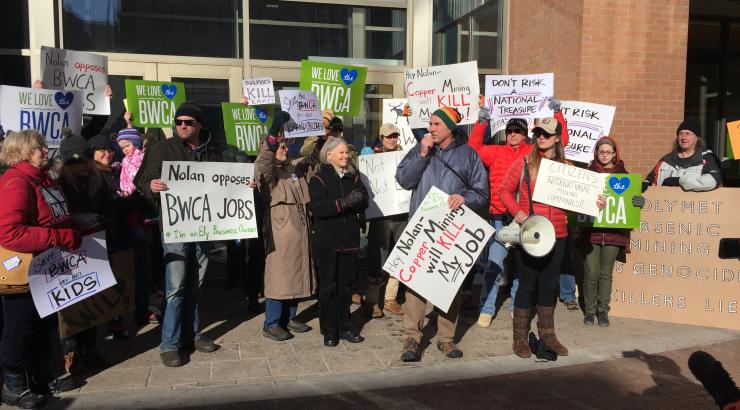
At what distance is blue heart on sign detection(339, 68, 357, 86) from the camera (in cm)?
729

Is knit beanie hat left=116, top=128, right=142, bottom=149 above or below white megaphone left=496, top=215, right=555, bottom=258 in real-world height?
above

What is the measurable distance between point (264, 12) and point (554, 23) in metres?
4.28

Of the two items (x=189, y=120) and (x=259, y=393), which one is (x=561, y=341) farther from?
(x=189, y=120)

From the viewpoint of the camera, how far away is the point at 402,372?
193 inches

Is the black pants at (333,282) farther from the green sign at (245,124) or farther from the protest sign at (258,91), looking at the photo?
the protest sign at (258,91)

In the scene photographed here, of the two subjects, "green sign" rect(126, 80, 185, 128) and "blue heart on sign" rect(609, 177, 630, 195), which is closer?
"blue heart on sign" rect(609, 177, 630, 195)

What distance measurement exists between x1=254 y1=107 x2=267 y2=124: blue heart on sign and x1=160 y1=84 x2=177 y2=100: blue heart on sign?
983mm

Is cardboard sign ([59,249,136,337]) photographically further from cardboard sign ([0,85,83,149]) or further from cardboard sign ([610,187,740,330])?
cardboard sign ([610,187,740,330])

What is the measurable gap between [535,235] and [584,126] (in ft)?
8.69

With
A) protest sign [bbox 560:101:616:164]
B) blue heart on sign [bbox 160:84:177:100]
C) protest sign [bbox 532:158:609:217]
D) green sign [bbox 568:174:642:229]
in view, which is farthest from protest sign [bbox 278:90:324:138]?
green sign [bbox 568:174:642:229]

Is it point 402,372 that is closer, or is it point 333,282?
point 402,372

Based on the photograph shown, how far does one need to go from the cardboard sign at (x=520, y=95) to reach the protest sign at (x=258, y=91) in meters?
2.65

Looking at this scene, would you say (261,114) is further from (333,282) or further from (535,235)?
(535,235)

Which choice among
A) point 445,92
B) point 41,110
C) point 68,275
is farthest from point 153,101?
point 445,92
